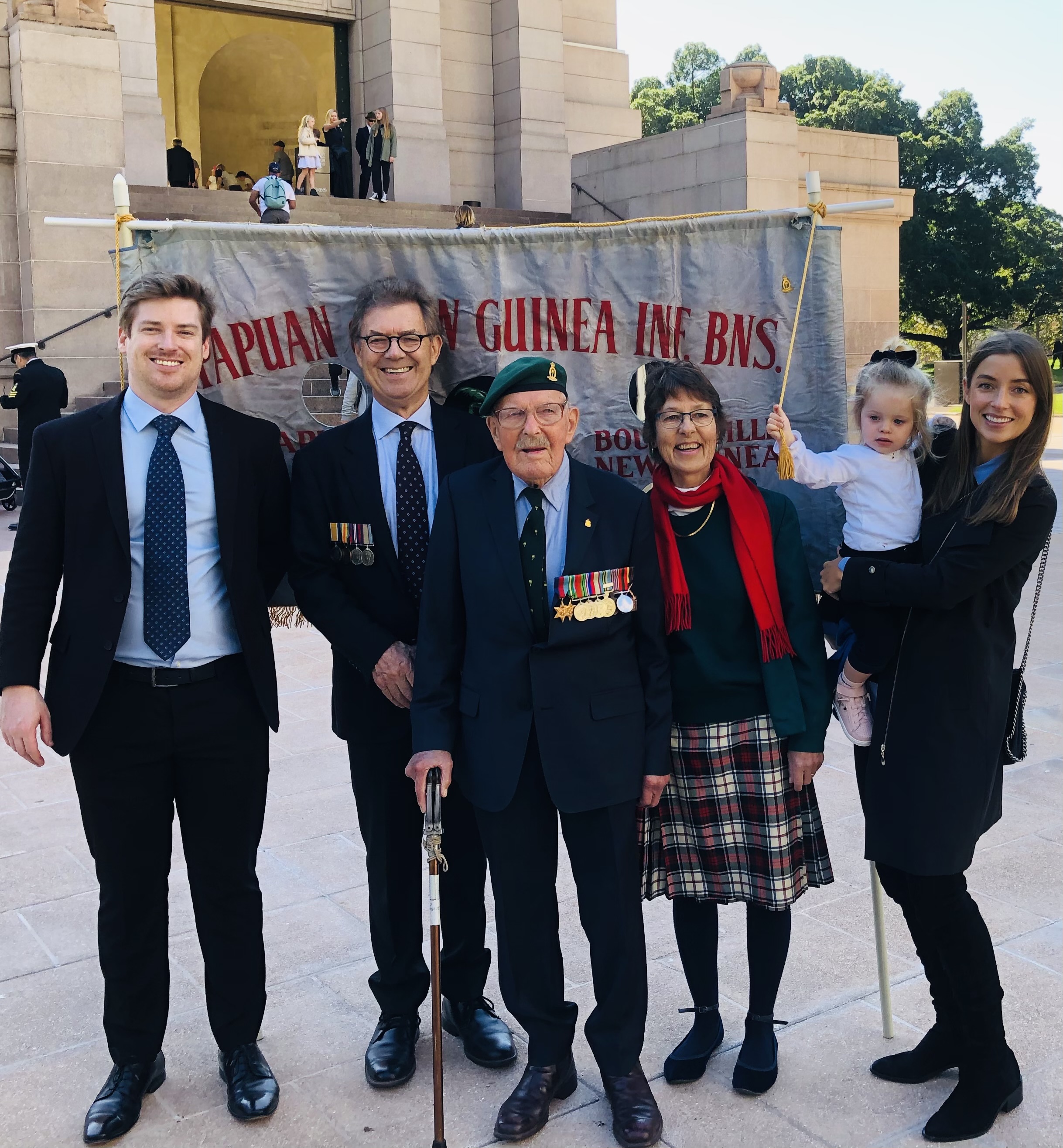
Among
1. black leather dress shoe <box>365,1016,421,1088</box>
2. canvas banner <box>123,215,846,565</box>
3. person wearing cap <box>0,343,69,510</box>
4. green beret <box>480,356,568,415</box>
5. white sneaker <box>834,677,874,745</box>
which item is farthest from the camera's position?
person wearing cap <box>0,343,69,510</box>

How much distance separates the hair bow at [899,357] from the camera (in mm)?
3811

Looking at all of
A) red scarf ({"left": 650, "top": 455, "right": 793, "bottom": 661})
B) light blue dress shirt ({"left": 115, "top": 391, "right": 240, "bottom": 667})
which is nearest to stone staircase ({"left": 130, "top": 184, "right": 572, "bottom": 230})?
light blue dress shirt ({"left": 115, "top": 391, "right": 240, "bottom": 667})

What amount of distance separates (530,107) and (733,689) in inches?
987

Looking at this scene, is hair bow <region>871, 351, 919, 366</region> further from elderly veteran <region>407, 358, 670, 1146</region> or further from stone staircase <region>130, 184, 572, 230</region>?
stone staircase <region>130, 184, 572, 230</region>

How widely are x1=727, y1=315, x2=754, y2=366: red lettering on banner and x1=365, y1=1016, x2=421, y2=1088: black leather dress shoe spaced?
2.49 meters

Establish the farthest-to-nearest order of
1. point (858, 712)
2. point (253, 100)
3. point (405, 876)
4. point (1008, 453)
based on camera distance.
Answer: point (253, 100), point (405, 876), point (858, 712), point (1008, 453)

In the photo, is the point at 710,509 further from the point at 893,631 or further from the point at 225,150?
the point at 225,150

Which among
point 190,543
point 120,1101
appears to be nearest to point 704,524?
point 190,543

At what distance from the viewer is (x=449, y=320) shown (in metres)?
4.37

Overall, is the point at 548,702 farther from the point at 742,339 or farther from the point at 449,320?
the point at 742,339

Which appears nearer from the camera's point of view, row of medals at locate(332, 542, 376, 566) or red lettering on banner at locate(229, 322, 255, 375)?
row of medals at locate(332, 542, 376, 566)

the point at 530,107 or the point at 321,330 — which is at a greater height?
the point at 530,107

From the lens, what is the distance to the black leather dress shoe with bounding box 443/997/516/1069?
389 cm

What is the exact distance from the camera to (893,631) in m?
3.54
